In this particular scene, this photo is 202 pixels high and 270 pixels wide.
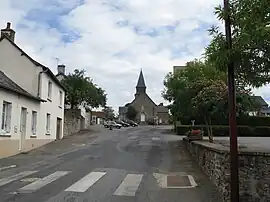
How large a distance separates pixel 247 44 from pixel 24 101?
64.5 feet

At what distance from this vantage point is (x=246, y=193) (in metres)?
9.77

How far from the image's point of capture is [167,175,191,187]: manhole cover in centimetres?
1279

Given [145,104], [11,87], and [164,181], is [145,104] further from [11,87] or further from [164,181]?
[164,181]

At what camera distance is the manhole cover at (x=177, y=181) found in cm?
1279

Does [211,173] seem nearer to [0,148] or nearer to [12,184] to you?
[12,184]

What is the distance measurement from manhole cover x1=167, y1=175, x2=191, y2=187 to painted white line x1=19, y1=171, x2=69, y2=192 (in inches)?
149

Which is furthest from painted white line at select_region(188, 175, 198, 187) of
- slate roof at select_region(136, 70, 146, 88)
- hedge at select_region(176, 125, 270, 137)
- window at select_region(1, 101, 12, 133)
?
slate roof at select_region(136, 70, 146, 88)

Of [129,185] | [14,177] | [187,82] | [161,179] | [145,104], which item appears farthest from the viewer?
[145,104]

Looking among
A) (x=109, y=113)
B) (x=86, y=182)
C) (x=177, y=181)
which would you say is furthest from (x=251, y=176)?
(x=109, y=113)

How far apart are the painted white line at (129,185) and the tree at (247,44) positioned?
4462mm

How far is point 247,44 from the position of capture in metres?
7.14

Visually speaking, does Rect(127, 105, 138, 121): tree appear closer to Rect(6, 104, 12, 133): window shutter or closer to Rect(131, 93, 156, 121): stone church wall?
Rect(131, 93, 156, 121): stone church wall

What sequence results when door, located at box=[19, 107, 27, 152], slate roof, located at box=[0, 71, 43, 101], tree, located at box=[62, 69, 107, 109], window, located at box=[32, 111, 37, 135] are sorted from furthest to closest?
1. tree, located at box=[62, 69, 107, 109]
2. window, located at box=[32, 111, 37, 135]
3. door, located at box=[19, 107, 27, 152]
4. slate roof, located at box=[0, 71, 43, 101]

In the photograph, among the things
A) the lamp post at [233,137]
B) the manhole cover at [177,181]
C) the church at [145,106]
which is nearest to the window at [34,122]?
the manhole cover at [177,181]
